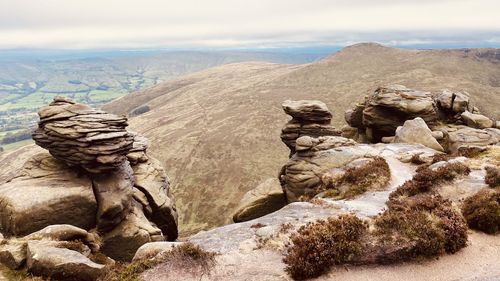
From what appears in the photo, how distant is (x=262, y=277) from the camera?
15.7m

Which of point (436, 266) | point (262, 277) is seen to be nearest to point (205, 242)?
point (262, 277)

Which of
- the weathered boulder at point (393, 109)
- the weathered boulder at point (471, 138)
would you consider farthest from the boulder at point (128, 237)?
the weathered boulder at point (393, 109)

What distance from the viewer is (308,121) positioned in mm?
50094

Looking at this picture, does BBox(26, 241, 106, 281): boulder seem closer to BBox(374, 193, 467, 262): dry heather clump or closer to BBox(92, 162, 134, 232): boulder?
BBox(92, 162, 134, 232): boulder

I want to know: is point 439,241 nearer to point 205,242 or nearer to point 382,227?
point 382,227

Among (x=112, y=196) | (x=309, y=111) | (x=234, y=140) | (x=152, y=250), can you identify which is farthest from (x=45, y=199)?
(x=234, y=140)

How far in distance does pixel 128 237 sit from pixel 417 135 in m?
33.8

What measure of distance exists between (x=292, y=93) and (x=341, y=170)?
16687 centimetres

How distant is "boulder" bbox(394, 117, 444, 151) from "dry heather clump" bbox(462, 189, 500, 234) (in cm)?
2371

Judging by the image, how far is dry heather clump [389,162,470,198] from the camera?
24297mm

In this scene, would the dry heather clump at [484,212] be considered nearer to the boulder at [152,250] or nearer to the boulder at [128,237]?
the boulder at [152,250]

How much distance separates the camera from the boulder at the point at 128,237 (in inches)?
1252

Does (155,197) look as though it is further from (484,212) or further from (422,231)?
(484,212)

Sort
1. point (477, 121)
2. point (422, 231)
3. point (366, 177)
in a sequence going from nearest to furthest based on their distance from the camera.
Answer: point (422, 231)
point (366, 177)
point (477, 121)
